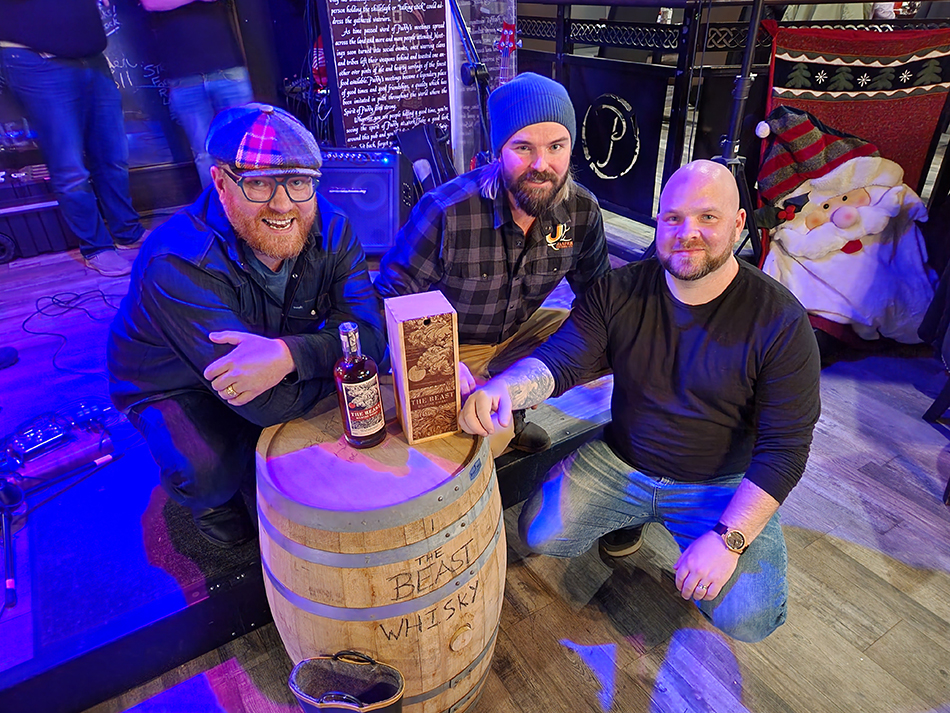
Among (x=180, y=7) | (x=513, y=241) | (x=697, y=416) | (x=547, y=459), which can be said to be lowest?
(x=547, y=459)

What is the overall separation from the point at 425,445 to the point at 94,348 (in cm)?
242

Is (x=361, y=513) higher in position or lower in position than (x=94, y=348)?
higher

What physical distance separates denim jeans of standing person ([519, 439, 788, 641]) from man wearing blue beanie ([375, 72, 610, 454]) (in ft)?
0.98

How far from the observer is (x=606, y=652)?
1.70m

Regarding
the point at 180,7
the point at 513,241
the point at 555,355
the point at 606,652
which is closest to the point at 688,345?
the point at 555,355

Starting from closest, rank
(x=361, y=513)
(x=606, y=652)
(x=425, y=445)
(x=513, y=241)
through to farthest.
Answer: (x=361, y=513)
(x=425, y=445)
(x=606, y=652)
(x=513, y=241)

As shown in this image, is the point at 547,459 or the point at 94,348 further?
the point at 94,348

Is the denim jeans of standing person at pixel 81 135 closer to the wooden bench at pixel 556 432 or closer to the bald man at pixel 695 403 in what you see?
the wooden bench at pixel 556 432

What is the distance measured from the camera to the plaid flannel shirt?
197cm

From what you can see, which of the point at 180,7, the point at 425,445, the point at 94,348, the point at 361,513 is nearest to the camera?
the point at 361,513

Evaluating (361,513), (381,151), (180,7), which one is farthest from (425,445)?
(180,7)

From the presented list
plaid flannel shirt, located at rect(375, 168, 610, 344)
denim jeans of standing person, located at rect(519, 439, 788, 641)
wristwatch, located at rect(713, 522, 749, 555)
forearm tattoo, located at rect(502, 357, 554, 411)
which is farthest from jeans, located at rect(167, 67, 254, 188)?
wristwatch, located at rect(713, 522, 749, 555)

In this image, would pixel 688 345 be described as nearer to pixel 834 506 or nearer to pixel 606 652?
pixel 606 652

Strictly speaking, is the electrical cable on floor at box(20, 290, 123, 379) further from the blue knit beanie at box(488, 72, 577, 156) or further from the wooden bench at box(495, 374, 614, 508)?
the blue knit beanie at box(488, 72, 577, 156)
